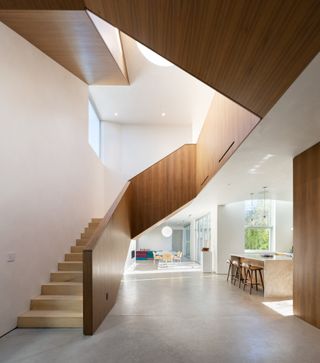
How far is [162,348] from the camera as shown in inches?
157

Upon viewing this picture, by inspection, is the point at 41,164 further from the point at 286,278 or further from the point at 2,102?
the point at 286,278

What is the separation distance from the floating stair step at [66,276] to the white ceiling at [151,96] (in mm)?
5256

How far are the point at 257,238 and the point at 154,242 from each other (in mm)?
8616

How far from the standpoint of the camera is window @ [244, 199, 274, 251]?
47.1 ft

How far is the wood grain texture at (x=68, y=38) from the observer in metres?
5.19

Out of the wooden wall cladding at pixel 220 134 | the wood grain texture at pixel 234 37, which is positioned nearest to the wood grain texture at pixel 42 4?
the wood grain texture at pixel 234 37

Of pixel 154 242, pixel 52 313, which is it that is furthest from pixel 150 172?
pixel 154 242

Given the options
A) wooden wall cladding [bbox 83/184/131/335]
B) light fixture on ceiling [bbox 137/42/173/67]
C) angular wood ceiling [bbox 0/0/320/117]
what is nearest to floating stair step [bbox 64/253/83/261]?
wooden wall cladding [bbox 83/184/131/335]

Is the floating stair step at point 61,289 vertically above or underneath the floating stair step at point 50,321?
above

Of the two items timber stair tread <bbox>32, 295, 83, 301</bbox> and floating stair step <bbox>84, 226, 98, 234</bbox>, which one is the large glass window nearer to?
floating stair step <bbox>84, 226, 98, 234</bbox>

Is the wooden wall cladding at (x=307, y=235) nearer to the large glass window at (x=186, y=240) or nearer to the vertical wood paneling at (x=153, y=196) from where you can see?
the vertical wood paneling at (x=153, y=196)

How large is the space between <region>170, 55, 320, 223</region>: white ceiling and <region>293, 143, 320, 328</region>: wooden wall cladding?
0.94 ft

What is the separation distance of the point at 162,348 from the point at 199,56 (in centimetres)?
339

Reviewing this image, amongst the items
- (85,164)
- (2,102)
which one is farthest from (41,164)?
(85,164)
